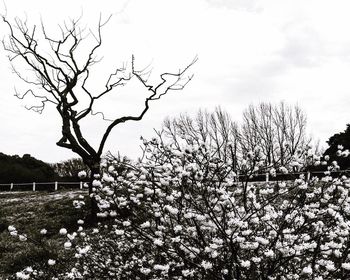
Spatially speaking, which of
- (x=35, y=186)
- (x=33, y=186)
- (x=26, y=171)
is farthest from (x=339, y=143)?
(x=26, y=171)

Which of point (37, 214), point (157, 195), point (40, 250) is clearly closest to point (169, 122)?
point (37, 214)

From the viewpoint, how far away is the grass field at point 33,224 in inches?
501

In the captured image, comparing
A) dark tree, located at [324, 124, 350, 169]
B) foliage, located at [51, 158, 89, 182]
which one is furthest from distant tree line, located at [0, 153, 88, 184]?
dark tree, located at [324, 124, 350, 169]

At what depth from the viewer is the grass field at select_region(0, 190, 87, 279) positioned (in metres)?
12.7

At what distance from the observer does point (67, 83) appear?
1736cm

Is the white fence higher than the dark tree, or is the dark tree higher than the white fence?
the dark tree

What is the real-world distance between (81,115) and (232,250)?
13.3 meters

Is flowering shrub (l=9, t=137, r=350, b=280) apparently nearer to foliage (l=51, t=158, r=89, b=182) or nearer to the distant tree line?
the distant tree line

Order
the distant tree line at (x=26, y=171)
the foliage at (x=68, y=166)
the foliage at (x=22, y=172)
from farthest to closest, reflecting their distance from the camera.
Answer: the foliage at (x=68, y=166) < the foliage at (x=22, y=172) < the distant tree line at (x=26, y=171)

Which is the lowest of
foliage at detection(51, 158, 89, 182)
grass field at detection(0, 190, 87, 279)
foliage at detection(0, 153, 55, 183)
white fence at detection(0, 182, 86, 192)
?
grass field at detection(0, 190, 87, 279)

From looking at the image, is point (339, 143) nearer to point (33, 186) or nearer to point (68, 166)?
point (33, 186)

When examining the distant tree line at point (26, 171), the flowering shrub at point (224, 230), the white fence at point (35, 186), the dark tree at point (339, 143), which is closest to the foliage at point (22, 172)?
the distant tree line at point (26, 171)

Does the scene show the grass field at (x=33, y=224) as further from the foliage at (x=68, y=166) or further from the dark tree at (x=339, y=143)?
the foliage at (x=68, y=166)

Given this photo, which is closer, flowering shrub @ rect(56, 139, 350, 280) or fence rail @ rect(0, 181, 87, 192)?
flowering shrub @ rect(56, 139, 350, 280)
